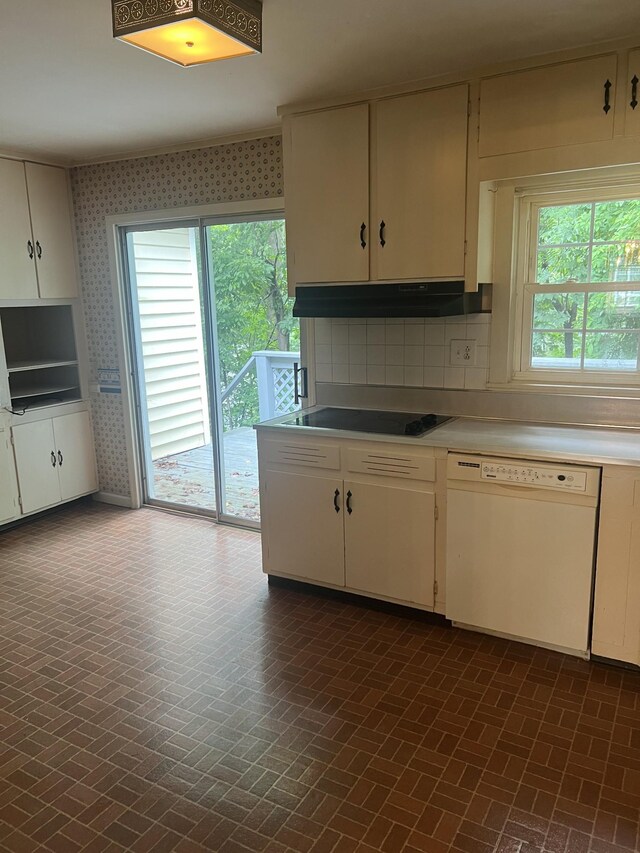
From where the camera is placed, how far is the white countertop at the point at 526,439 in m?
2.47

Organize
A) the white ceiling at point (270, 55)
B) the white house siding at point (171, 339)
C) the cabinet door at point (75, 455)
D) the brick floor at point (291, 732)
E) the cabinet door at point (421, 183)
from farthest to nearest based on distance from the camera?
the cabinet door at point (75, 455) < the white house siding at point (171, 339) < the cabinet door at point (421, 183) < the white ceiling at point (270, 55) < the brick floor at point (291, 732)

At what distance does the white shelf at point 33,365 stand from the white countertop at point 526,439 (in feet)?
7.03

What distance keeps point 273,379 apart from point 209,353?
50cm

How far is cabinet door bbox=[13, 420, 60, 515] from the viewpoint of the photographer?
14.1 ft

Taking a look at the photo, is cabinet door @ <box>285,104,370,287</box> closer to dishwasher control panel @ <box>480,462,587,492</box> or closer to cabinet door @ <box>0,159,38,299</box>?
dishwasher control panel @ <box>480,462,587,492</box>

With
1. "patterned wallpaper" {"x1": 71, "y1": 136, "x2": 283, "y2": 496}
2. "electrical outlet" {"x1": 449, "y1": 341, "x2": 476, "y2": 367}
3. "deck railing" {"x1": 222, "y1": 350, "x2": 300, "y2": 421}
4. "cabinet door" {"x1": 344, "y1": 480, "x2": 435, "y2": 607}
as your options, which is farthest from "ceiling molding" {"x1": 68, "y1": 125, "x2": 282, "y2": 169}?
"cabinet door" {"x1": 344, "y1": 480, "x2": 435, "y2": 607}

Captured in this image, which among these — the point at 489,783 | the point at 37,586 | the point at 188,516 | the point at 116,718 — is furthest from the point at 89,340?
the point at 489,783

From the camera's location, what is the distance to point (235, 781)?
2025 millimetres

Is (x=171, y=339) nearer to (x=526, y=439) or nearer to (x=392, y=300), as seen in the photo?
(x=392, y=300)

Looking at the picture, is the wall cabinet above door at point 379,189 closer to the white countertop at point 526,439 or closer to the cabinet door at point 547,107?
the cabinet door at point 547,107

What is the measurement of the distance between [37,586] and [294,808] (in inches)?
87.7

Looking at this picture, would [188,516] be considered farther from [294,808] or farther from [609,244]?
[609,244]

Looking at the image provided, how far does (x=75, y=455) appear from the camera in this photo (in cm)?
473

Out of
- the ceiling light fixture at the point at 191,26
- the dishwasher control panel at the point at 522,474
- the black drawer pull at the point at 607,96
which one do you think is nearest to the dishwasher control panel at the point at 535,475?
the dishwasher control panel at the point at 522,474
